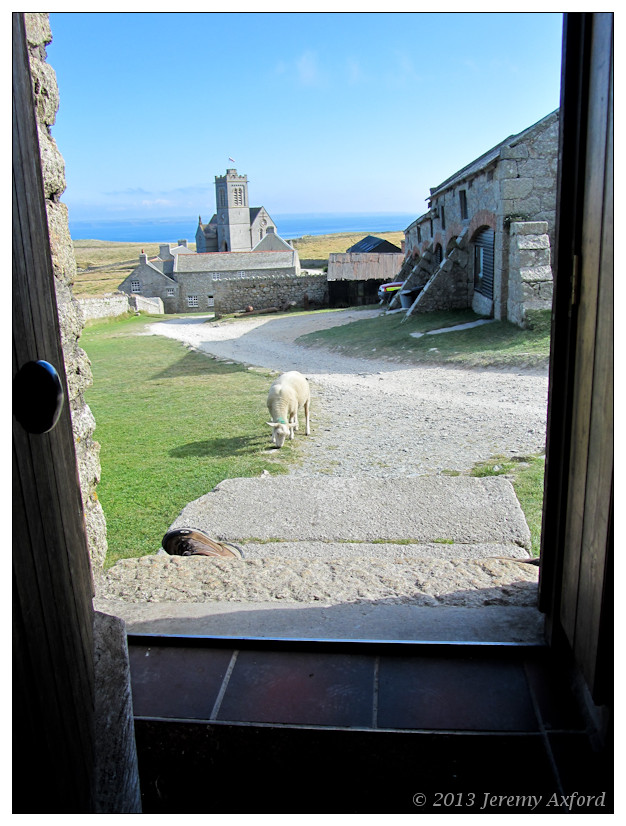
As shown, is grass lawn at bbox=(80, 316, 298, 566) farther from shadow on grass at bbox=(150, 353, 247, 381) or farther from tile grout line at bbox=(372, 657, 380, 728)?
tile grout line at bbox=(372, 657, 380, 728)

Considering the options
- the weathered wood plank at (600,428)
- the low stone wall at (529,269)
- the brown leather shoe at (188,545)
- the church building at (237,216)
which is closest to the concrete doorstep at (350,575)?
the brown leather shoe at (188,545)

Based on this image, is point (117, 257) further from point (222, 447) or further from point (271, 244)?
point (222, 447)

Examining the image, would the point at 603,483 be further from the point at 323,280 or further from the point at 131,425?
the point at 323,280

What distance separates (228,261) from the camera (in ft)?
147

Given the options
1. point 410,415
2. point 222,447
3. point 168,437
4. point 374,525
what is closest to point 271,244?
point 410,415

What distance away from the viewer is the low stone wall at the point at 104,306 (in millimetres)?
27891

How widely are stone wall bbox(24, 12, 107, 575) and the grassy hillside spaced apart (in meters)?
57.6

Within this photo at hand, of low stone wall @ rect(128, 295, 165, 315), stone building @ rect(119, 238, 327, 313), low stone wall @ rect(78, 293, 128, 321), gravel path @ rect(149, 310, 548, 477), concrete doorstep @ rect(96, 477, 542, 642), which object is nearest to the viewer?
concrete doorstep @ rect(96, 477, 542, 642)

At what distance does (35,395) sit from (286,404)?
7077 mm

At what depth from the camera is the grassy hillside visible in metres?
69.1

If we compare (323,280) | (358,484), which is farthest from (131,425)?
(323,280)

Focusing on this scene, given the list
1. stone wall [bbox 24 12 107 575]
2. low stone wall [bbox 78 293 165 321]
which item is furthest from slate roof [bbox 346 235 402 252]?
stone wall [bbox 24 12 107 575]

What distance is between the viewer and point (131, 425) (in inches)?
387

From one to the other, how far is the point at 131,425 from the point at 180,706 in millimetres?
7879
